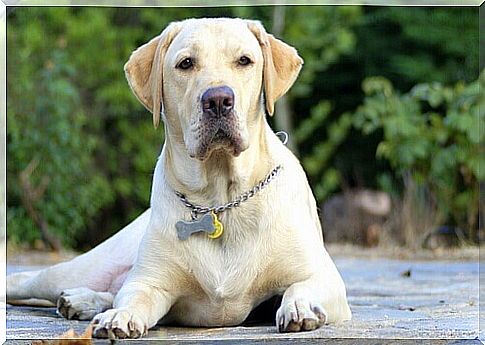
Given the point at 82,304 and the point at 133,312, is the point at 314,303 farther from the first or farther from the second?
the point at 82,304

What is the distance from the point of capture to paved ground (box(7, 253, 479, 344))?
281 centimetres

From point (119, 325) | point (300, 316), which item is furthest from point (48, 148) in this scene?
point (300, 316)

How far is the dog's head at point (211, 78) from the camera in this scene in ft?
9.79

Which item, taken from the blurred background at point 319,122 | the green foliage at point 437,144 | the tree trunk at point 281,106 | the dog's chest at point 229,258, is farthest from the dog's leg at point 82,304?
the tree trunk at point 281,106

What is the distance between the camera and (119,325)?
9.18ft

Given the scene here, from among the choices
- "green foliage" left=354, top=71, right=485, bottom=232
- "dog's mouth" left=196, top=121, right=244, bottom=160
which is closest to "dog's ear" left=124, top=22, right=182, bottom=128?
"dog's mouth" left=196, top=121, right=244, bottom=160

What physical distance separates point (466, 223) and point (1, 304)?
5.09 metres

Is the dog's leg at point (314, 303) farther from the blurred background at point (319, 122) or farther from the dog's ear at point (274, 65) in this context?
the blurred background at point (319, 122)

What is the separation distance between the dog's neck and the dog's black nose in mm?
268

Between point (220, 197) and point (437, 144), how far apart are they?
17.1ft

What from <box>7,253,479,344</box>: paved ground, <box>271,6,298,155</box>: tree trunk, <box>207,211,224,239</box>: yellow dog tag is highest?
<box>271,6,298,155</box>: tree trunk

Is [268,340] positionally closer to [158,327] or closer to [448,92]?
[158,327]

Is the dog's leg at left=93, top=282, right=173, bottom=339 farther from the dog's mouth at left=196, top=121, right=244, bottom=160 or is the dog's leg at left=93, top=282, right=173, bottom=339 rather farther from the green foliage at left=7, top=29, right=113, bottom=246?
the green foliage at left=7, top=29, right=113, bottom=246

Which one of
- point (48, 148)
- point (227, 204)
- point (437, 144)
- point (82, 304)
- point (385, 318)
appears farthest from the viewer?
point (437, 144)
